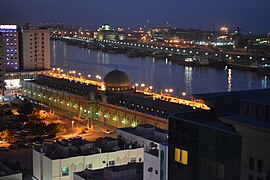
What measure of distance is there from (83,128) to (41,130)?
620 millimetres

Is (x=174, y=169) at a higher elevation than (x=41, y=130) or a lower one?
higher

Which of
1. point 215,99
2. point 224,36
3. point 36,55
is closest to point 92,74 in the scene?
point 36,55

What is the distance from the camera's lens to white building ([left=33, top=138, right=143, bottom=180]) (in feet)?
14.8

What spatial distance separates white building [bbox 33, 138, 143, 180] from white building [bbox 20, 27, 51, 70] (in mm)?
7926

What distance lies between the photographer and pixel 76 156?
4578 mm

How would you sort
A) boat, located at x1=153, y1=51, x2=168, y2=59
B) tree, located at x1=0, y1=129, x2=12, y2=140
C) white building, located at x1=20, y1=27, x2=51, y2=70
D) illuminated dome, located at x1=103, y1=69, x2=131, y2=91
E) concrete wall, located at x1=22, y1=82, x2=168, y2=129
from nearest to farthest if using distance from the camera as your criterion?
tree, located at x1=0, y1=129, x2=12, y2=140 → concrete wall, located at x1=22, y1=82, x2=168, y2=129 → illuminated dome, located at x1=103, y1=69, x2=131, y2=91 → white building, located at x1=20, y1=27, x2=51, y2=70 → boat, located at x1=153, y1=51, x2=168, y2=59

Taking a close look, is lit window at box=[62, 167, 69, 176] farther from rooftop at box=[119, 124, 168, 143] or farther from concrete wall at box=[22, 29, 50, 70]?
concrete wall at box=[22, 29, 50, 70]

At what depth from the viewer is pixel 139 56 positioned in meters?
25.4

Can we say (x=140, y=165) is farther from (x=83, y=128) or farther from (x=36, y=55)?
(x=36, y=55)

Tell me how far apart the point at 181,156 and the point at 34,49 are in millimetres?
10521

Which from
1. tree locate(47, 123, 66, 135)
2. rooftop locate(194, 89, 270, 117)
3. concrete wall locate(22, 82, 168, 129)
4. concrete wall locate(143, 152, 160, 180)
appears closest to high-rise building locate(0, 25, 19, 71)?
concrete wall locate(22, 82, 168, 129)

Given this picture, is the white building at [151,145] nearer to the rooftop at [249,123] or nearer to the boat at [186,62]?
the rooftop at [249,123]

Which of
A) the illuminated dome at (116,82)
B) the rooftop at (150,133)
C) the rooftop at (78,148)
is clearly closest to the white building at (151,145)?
the rooftop at (150,133)

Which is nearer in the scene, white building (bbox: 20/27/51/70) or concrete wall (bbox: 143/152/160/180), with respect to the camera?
concrete wall (bbox: 143/152/160/180)
